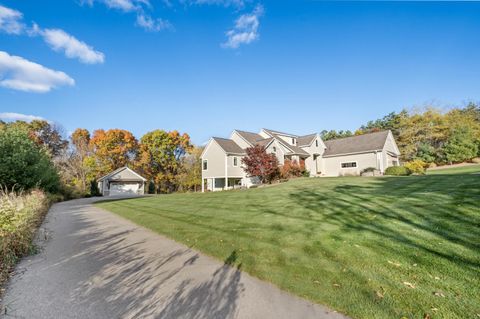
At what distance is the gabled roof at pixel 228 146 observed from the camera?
88.0 ft

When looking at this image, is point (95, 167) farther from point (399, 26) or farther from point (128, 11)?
point (399, 26)

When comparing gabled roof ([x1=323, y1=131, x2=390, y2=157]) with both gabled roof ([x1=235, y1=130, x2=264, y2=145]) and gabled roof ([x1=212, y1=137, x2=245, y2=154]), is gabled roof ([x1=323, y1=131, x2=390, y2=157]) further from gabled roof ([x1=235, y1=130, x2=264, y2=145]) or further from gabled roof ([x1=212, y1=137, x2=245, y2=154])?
gabled roof ([x1=212, y1=137, x2=245, y2=154])

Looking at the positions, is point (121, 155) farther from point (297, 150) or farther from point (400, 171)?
point (400, 171)

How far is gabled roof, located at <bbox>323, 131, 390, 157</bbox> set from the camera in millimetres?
25237

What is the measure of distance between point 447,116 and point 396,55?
3132cm

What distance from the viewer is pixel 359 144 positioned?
27.0 metres

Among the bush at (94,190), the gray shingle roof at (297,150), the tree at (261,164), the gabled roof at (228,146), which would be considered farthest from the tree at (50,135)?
the gray shingle roof at (297,150)

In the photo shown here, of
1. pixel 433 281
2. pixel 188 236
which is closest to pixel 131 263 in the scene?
pixel 188 236

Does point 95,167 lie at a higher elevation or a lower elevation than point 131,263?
higher

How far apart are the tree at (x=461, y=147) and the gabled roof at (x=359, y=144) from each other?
1434cm

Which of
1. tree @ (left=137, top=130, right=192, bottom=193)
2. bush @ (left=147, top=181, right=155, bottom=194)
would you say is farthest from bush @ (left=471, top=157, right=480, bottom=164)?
bush @ (left=147, top=181, right=155, bottom=194)

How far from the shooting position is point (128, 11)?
45.3ft

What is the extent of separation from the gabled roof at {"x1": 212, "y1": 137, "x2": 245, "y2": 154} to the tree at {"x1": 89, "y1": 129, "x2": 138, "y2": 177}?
2592 cm

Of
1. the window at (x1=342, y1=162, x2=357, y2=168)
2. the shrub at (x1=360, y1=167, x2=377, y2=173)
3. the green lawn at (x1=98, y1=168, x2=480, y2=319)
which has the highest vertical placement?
the window at (x1=342, y1=162, x2=357, y2=168)
